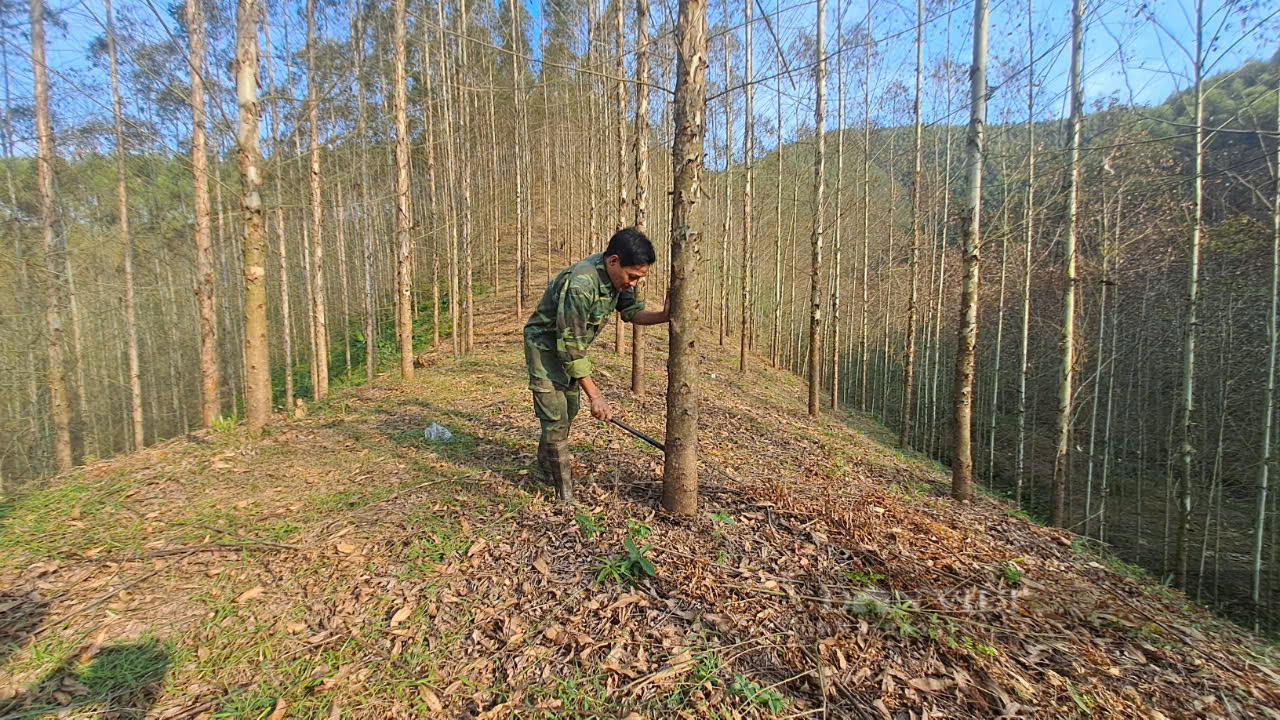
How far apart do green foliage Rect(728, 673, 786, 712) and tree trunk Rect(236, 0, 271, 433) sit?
6.13m

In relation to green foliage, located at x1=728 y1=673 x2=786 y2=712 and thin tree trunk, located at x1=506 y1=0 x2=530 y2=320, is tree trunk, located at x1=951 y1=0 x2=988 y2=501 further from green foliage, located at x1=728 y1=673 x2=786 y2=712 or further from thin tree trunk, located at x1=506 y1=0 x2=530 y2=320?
thin tree trunk, located at x1=506 y1=0 x2=530 y2=320

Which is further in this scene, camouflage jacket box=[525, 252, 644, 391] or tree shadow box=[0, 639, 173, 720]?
camouflage jacket box=[525, 252, 644, 391]

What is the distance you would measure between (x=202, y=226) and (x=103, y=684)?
31.6 ft

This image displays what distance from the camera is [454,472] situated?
4.45 m

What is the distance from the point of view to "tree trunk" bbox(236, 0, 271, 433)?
226 inches

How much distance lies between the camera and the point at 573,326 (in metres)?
3.27

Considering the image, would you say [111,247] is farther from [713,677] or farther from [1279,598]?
[1279,598]

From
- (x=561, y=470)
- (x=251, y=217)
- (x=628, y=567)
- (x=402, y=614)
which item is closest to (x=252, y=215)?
(x=251, y=217)

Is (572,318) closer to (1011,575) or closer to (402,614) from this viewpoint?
(402,614)

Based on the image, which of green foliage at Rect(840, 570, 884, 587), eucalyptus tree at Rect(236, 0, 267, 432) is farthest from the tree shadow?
eucalyptus tree at Rect(236, 0, 267, 432)

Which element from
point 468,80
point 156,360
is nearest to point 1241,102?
point 468,80

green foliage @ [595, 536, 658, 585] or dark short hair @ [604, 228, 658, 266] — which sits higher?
dark short hair @ [604, 228, 658, 266]

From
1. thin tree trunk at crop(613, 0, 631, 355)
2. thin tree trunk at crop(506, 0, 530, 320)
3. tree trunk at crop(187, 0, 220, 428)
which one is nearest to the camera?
thin tree trunk at crop(613, 0, 631, 355)

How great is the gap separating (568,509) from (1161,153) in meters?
13.8
